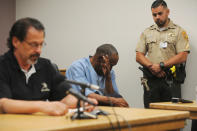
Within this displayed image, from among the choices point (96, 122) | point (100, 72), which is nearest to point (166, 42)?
point (100, 72)

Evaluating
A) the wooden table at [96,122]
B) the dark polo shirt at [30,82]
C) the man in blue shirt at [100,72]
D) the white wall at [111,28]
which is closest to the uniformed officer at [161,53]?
the white wall at [111,28]

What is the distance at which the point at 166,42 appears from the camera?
4.11m

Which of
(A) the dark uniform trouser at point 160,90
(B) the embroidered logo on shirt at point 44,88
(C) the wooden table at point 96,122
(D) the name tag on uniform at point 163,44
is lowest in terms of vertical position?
(A) the dark uniform trouser at point 160,90

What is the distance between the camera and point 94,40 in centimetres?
517

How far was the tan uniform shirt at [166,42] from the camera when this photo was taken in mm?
4086

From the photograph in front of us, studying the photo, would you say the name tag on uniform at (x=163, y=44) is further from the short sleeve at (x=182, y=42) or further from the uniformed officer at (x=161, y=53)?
the short sleeve at (x=182, y=42)

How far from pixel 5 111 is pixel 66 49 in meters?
3.86

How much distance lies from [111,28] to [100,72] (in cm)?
223

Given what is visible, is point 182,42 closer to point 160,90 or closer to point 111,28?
point 160,90

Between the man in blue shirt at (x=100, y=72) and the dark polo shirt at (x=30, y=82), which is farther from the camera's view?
the man in blue shirt at (x=100, y=72)

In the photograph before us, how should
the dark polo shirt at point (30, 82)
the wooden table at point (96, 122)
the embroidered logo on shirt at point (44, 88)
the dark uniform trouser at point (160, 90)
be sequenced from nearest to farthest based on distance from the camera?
the wooden table at point (96, 122) < the dark polo shirt at point (30, 82) < the embroidered logo on shirt at point (44, 88) < the dark uniform trouser at point (160, 90)

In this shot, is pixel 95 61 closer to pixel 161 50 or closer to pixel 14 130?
pixel 161 50

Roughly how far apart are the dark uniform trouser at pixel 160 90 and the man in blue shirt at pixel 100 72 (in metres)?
1.18

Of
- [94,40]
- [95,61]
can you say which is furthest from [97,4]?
[95,61]
